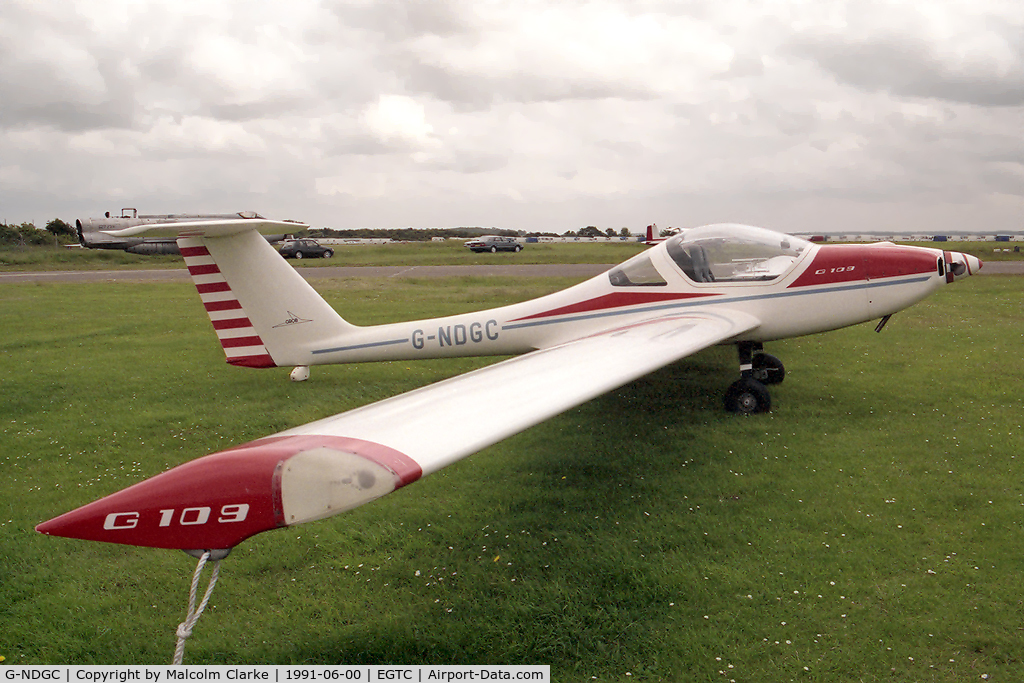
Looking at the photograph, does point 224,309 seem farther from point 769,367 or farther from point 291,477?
point 769,367

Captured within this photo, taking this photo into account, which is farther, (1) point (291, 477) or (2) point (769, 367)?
(2) point (769, 367)

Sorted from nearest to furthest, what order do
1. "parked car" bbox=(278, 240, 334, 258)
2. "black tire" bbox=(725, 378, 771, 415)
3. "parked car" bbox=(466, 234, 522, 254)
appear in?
"black tire" bbox=(725, 378, 771, 415) → "parked car" bbox=(278, 240, 334, 258) → "parked car" bbox=(466, 234, 522, 254)

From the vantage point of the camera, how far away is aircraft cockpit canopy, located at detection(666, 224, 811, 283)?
817 centimetres

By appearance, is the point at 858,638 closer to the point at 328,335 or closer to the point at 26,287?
the point at 328,335

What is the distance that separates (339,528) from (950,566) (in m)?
4.58

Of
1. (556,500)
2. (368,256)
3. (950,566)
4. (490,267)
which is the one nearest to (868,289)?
(950,566)

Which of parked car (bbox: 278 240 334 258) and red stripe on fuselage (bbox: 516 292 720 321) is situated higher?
parked car (bbox: 278 240 334 258)

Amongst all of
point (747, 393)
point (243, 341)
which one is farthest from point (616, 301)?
point (243, 341)

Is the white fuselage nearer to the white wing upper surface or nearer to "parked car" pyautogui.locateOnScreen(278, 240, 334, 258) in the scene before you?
the white wing upper surface

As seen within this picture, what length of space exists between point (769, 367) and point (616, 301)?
272cm

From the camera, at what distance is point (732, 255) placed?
27.0ft

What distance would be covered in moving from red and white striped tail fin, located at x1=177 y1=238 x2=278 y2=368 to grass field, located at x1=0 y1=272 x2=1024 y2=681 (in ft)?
2.63

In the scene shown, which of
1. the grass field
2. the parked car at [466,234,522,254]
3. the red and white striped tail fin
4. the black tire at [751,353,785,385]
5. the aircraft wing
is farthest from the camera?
the parked car at [466,234,522,254]

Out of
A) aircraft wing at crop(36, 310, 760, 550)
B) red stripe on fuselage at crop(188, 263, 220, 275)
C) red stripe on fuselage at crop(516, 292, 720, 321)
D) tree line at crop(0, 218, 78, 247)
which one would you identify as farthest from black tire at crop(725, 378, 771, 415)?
tree line at crop(0, 218, 78, 247)
